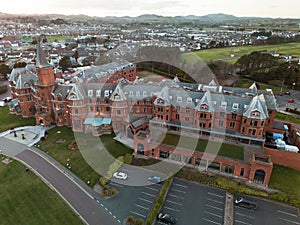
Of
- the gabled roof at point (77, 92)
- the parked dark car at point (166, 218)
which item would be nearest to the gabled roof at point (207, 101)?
the parked dark car at point (166, 218)

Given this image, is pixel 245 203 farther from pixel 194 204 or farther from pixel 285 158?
pixel 285 158

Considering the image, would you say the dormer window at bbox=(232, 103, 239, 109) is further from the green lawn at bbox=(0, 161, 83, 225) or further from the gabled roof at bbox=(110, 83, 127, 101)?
the green lawn at bbox=(0, 161, 83, 225)

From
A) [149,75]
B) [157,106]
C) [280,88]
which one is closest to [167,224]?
[157,106]

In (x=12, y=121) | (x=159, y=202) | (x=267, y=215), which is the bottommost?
(x=267, y=215)

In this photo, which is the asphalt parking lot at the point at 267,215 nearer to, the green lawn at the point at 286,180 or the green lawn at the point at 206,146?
the green lawn at the point at 286,180

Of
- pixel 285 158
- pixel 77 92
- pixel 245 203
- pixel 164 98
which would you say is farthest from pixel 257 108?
pixel 77 92

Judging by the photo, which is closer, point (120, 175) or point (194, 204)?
point (194, 204)

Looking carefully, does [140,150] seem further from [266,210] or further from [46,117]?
[46,117]

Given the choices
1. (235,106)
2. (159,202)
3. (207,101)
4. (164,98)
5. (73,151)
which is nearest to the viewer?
(159,202)
